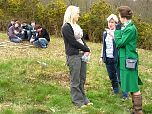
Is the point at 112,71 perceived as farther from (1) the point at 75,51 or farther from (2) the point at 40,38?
(2) the point at 40,38

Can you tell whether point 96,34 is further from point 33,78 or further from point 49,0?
point 33,78

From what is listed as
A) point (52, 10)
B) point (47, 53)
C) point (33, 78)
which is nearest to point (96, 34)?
point (52, 10)

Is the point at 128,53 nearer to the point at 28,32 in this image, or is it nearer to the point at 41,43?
the point at 41,43

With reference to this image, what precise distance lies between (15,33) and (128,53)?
10.2 m

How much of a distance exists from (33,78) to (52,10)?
14.1m

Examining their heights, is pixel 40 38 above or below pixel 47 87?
above

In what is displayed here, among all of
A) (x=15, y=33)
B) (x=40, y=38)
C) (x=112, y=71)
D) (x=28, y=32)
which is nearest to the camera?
(x=112, y=71)

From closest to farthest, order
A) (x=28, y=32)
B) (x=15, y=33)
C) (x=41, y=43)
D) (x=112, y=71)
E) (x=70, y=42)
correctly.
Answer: (x=70, y=42), (x=112, y=71), (x=41, y=43), (x=15, y=33), (x=28, y=32)

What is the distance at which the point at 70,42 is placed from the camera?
764 centimetres

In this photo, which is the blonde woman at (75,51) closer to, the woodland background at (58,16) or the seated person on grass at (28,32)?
the seated person on grass at (28,32)

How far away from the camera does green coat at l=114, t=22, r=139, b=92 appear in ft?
24.0

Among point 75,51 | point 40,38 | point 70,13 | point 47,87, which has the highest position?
point 70,13

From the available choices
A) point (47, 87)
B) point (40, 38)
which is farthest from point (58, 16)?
point (47, 87)

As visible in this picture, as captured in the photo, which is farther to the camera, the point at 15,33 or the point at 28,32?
the point at 28,32
